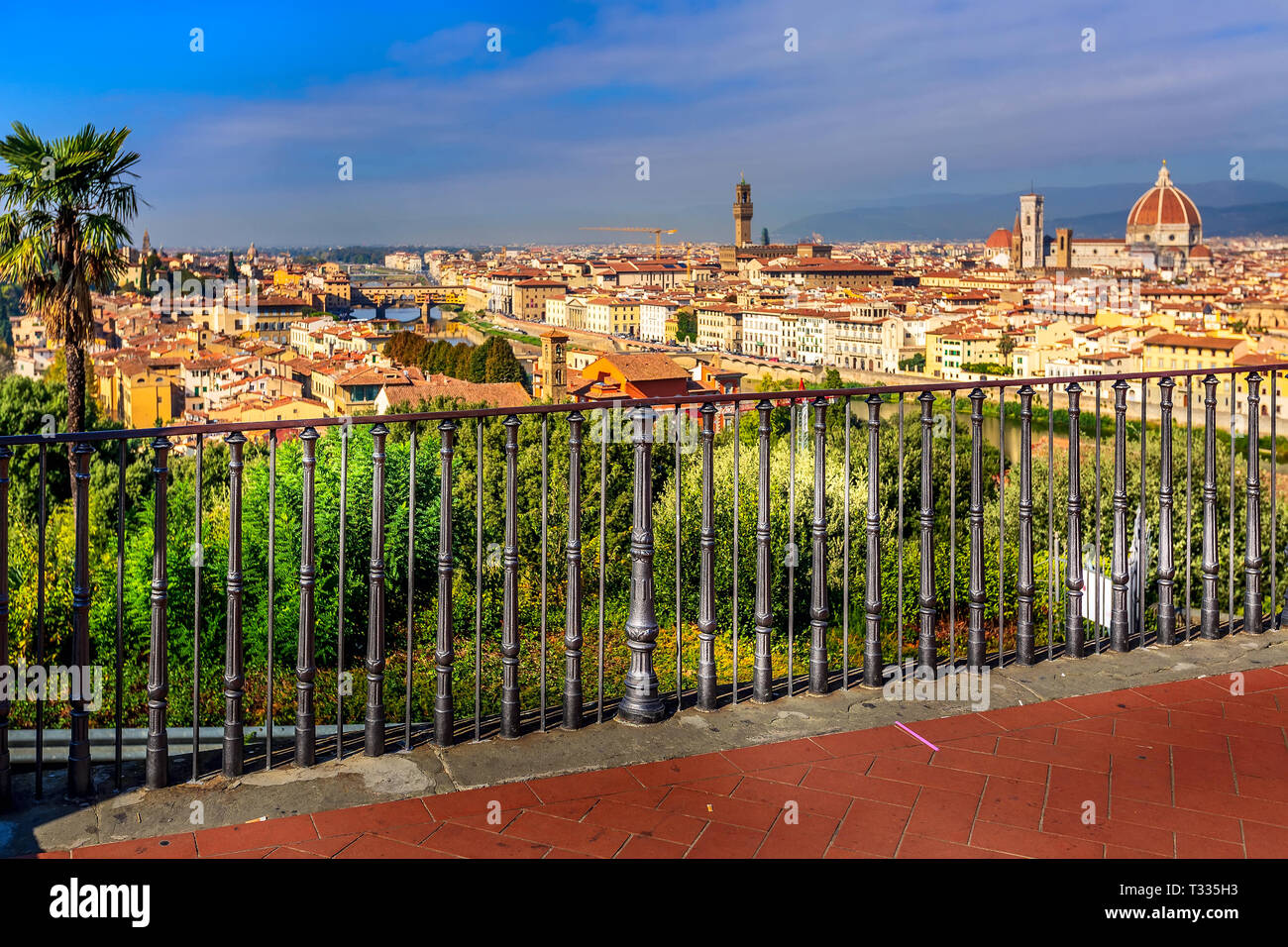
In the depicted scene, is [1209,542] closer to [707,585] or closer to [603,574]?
[707,585]

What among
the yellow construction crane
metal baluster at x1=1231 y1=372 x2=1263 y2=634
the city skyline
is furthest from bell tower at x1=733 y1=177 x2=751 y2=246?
metal baluster at x1=1231 y1=372 x2=1263 y2=634

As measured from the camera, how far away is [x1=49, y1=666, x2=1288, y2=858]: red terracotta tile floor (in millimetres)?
1910

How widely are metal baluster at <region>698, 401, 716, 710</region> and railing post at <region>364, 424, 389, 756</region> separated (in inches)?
26.2

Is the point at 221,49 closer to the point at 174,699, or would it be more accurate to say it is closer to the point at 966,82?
the point at 966,82

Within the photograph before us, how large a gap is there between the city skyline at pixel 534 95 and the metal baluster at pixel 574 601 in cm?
7353

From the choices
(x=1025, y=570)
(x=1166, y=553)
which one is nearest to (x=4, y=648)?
(x=1025, y=570)

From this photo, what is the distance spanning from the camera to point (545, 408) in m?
2.38

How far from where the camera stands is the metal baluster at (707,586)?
8.13ft

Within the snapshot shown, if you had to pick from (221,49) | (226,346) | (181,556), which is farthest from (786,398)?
(221,49)

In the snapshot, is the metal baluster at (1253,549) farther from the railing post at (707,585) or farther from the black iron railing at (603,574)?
the railing post at (707,585)

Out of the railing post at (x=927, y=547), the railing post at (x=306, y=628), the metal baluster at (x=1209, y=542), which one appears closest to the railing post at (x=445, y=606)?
the railing post at (x=306, y=628)

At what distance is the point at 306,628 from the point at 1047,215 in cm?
17204
